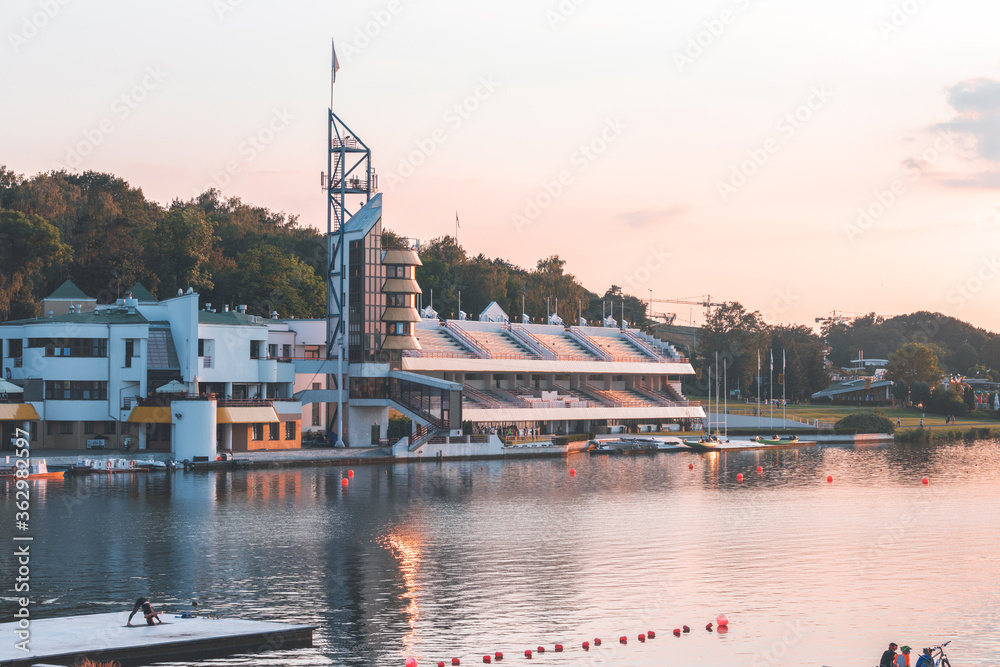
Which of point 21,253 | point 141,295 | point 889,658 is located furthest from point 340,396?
point 889,658

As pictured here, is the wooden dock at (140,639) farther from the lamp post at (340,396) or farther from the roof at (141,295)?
the roof at (141,295)

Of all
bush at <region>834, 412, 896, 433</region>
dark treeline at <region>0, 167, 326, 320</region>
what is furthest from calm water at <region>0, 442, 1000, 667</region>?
bush at <region>834, 412, 896, 433</region>

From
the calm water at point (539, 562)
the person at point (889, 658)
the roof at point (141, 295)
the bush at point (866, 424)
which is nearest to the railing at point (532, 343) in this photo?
the bush at point (866, 424)

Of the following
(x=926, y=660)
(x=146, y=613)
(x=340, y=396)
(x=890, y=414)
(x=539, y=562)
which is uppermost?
(x=340, y=396)

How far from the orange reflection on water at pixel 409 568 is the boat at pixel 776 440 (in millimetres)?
82696

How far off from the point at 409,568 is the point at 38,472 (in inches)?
1703

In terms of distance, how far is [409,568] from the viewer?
5094 cm

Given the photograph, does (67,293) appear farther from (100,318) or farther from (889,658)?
(889,658)

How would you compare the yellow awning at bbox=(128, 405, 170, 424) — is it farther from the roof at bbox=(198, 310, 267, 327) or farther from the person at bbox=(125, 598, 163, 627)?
the person at bbox=(125, 598, 163, 627)

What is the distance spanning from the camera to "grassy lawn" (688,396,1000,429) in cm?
16900

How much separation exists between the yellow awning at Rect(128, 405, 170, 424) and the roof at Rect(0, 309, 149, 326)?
871 cm

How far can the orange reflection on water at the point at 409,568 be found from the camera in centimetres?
4003

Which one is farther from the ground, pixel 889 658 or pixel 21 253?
pixel 21 253

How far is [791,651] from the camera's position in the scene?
3762cm
